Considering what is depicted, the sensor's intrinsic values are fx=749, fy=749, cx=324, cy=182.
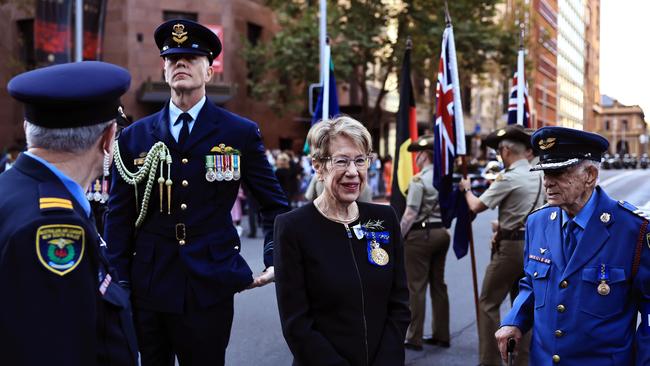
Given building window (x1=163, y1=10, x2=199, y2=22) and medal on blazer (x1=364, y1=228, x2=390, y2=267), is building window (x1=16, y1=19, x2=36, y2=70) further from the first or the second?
medal on blazer (x1=364, y1=228, x2=390, y2=267)

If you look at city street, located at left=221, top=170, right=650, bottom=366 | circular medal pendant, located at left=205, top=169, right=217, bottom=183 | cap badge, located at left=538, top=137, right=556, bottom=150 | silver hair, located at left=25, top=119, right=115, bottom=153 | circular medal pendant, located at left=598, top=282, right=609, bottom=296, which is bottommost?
city street, located at left=221, top=170, right=650, bottom=366

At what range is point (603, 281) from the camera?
3.26 m

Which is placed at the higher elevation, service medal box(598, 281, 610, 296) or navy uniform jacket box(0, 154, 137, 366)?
navy uniform jacket box(0, 154, 137, 366)

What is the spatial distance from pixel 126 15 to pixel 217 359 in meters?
27.0

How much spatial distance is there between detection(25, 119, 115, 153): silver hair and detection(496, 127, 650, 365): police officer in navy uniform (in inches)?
85.0

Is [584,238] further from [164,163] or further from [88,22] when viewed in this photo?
[88,22]

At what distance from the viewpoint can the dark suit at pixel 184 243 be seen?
3518 millimetres

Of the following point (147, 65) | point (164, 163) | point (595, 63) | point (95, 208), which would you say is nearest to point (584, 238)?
point (164, 163)

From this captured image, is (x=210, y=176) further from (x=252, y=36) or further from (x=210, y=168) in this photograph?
(x=252, y=36)

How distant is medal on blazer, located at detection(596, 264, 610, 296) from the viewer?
3.24 m

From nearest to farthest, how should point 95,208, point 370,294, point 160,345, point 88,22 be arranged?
point 370,294
point 160,345
point 95,208
point 88,22

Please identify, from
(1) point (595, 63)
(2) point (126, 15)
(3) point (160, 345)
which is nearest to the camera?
(3) point (160, 345)

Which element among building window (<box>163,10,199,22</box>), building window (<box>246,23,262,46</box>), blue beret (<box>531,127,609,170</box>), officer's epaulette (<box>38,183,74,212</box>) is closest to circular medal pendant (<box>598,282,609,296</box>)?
blue beret (<box>531,127,609,170</box>)

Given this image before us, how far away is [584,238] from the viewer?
3348 mm
